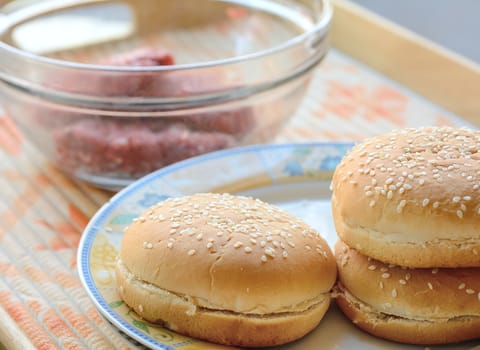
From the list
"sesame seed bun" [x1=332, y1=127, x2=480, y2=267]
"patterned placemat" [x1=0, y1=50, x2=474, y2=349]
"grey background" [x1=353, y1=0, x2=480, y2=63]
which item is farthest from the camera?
"grey background" [x1=353, y1=0, x2=480, y2=63]

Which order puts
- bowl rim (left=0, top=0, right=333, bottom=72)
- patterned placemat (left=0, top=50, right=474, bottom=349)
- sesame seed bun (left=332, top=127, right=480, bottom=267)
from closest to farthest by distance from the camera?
sesame seed bun (left=332, top=127, right=480, bottom=267) < patterned placemat (left=0, top=50, right=474, bottom=349) < bowl rim (left=0, top=0, right=333, bottom=72)

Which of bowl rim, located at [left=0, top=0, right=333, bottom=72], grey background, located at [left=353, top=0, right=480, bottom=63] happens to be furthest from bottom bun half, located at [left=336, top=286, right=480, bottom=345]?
grey background, located at [left=353, top=0, right=480, bottom=63]

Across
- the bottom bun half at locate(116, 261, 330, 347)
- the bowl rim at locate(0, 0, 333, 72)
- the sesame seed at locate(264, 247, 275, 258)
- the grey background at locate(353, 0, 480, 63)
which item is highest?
the bowl rim at locate(0, 0, 333, 72)

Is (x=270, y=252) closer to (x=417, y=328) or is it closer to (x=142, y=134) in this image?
(x=417, y=328)

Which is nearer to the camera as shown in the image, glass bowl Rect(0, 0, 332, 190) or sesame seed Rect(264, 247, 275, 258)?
sesame seed Rect(264, 247, 275, 258)

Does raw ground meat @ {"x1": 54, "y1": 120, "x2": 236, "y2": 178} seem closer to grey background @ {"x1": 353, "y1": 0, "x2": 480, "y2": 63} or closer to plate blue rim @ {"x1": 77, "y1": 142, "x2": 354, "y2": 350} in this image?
plate blue rim @ {"x1": 77, "y1": 142, "x2": 354, "y2": 350}

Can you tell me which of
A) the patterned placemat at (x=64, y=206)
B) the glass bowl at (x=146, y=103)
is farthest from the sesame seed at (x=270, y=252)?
the glass bowl at (x=146, y=103)

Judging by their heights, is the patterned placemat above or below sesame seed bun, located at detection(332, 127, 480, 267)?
below

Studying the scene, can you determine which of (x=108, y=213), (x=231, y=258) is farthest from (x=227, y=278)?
(x=108, y=213)
